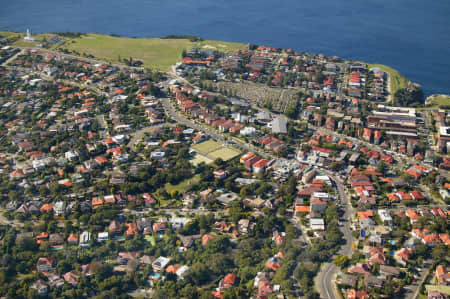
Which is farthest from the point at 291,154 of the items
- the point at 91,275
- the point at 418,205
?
the point at 91,275

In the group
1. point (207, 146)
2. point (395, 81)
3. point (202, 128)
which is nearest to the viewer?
point (207, 146)

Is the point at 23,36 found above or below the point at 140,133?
above

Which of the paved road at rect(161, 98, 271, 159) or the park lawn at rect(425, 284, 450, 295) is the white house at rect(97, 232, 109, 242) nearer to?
the paved road at rect(161, 98, 271, 159)

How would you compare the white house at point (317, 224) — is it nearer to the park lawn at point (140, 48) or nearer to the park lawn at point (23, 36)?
the park lawn at point (140, 48)

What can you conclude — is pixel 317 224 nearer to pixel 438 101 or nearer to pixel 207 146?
pixel 207 146

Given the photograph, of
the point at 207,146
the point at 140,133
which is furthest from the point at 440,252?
the point at 140,133

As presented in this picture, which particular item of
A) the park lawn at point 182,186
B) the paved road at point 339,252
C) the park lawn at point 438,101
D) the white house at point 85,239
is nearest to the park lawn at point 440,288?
the paved road at point 339,252

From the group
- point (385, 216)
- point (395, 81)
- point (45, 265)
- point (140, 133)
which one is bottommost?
point (45, 265)

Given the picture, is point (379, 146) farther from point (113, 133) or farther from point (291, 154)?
point (113, 133)
